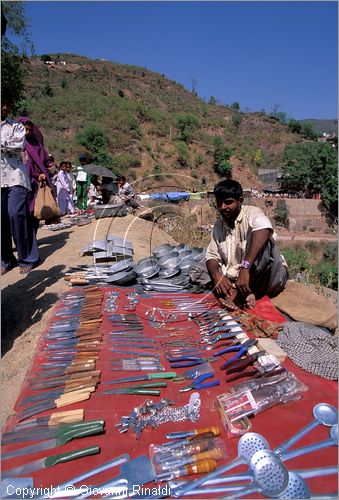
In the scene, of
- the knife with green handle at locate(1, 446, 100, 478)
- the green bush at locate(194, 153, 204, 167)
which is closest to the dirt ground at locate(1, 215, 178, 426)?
the knife with green handle at locate(1, 446, 100, 478)

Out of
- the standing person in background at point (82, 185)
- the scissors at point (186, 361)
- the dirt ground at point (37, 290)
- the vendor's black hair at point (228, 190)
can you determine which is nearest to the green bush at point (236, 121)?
the standing person in background at point (82, 185)

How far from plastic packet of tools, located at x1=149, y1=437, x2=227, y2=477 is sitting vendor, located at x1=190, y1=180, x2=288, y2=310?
63.7 inches

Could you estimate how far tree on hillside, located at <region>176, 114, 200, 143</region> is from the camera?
1470 inches

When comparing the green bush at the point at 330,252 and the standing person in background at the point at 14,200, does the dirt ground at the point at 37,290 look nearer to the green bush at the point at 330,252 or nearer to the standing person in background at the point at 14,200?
the standing person in background at the point at 14,200

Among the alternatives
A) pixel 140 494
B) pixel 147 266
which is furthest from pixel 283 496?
pixel 147 266

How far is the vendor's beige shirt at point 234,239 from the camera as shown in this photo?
10.7ft

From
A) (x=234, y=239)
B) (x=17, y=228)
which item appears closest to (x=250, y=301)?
(x=234, y=239)

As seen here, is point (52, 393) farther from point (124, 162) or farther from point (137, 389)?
point (124, 162)

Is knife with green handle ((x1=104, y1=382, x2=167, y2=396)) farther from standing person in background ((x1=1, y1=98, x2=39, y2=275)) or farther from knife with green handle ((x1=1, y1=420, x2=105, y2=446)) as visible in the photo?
standing person in background ((x1=1, y1=98, x2=39, y2=275))

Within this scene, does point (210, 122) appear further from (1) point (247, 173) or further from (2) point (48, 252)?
(2) point (48, 252)

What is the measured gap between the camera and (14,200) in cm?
409

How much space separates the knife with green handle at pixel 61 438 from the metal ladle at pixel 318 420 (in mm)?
868

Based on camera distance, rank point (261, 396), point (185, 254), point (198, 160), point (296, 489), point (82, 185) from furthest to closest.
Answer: point (198, 160)
point (82, 185)
point (185, 254)
point (261, 396)
point (296, 489)

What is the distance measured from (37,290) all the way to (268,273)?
2492 millimetres
